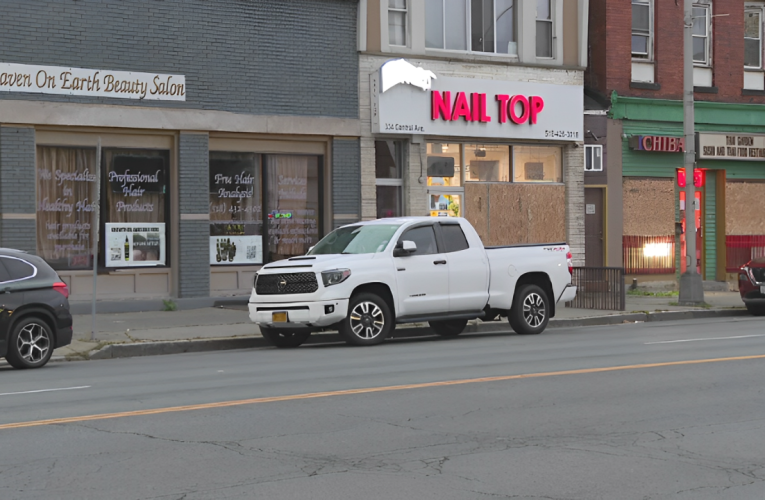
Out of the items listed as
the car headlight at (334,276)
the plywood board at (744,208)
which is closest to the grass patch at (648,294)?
the plywood board at (744,208)

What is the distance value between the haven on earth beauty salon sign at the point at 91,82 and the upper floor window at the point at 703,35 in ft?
48.0

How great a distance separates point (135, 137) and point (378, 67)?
5527 millimetres

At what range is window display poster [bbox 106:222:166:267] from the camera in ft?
66.1

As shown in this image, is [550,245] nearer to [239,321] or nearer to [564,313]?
[564,313]

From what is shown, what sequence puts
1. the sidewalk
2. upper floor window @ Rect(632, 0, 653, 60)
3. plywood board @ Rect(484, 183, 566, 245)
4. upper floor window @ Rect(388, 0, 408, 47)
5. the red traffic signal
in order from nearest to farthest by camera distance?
the sidewalk → upper floor window @ Rect(388, 0, 408, 47) → plywood board @ Rect(484, 183, 566, 245) → upper floor window @ Rect(632, 0, 653, 60) → the red traffic signal

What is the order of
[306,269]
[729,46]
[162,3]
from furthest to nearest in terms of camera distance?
1. [729,46]
2. [162,3]
3. [306,269]

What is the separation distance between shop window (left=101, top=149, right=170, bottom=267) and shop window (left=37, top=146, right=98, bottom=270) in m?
0.35

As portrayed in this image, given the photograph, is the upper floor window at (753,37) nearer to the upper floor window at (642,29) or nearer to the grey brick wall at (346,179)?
Answer: the upper floor window at (642,29)

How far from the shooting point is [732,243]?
92.7ft

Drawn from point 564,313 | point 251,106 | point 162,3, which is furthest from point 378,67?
point 564,313

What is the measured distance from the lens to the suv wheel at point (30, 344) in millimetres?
12922

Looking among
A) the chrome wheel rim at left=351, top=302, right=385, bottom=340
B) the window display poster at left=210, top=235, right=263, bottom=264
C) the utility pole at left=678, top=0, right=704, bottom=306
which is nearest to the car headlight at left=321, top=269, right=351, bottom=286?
the chrome wheel rim at left=351, top=302, right=385, bottom=340

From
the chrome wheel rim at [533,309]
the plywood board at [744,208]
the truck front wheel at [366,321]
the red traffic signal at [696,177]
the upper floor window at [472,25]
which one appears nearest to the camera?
the truck front wheel at [366,321]

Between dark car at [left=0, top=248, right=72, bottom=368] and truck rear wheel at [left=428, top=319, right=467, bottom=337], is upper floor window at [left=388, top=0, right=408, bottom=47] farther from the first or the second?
dark car at [left=0, top=248, right=72, bottom=368]
